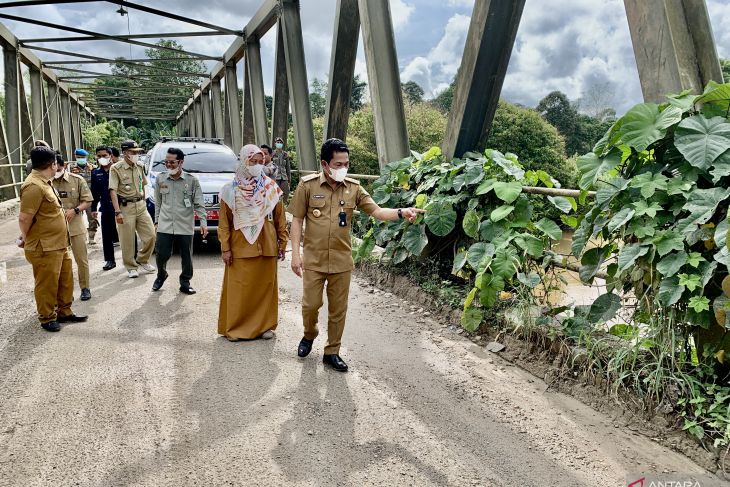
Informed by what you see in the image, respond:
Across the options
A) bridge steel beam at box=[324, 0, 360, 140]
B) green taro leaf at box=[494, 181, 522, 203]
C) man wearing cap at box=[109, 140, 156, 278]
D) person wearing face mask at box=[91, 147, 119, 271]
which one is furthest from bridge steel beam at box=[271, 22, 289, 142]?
green taro leaf at box=[494, 181, 522, 203]

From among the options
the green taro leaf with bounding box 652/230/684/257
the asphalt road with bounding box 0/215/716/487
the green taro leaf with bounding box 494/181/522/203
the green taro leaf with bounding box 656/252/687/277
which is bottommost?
the asphalt road with bounding box 0/215/716/487

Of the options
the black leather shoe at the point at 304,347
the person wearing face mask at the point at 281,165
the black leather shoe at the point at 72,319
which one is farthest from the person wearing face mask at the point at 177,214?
the person wearing face mask at the point at 281,165

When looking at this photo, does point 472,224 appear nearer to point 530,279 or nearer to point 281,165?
point 530,279

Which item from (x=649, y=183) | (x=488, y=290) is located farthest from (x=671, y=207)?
(x=488, y=290)

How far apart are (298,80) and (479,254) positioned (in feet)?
25.8

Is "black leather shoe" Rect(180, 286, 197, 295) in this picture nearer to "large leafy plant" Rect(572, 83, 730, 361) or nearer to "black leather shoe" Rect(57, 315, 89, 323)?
"black leather shoe" Rect(57, 315, 89, 323)

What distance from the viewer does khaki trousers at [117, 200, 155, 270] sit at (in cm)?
675

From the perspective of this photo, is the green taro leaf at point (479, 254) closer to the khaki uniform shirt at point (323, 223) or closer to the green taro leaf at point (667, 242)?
the khaki uniform shirt at point (323, 223)

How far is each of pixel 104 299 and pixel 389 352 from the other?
3241mm

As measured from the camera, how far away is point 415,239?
5.71 meters

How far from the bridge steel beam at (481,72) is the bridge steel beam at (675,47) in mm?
1936

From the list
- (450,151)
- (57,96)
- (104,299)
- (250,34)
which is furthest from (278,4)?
(57,96)

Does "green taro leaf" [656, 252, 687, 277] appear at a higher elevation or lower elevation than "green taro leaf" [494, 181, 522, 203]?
lower

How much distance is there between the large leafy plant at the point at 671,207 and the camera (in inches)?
117
